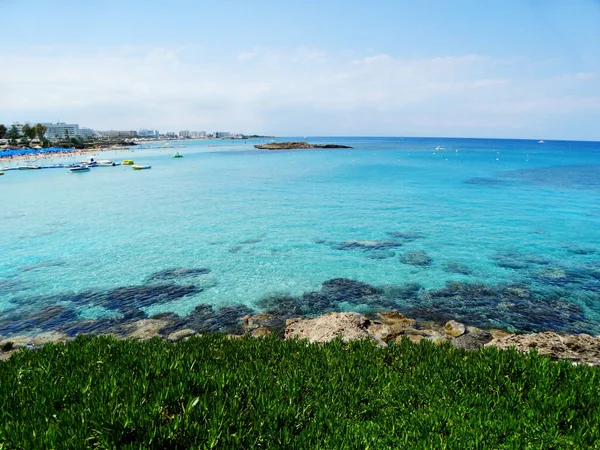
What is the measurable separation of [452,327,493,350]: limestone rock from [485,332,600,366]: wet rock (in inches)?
24.8

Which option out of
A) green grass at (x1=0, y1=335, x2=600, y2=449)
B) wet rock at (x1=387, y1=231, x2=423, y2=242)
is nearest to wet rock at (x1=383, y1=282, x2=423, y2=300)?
wet rock at (x1=387, y1=231, x2=423, y2=242)

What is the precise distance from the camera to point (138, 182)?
208 feet

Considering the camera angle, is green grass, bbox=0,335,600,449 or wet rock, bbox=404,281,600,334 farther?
wet rock, bbox=404,281,600,334

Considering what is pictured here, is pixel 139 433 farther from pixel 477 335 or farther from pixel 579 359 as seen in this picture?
pixel 477 335

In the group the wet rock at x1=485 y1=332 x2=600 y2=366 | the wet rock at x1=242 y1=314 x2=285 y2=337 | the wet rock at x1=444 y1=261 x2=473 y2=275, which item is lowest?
the wet rock at x1=242 y1=314 x2=285 y2=337

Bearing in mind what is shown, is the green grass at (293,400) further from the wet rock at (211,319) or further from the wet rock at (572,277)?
the wet rock at (572,277)

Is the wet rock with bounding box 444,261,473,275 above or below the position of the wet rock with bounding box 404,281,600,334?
above

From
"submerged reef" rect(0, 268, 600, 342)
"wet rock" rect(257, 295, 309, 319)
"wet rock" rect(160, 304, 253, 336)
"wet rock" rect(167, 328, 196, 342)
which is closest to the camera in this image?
"wet rock" rect(167, 328, 196, 342)

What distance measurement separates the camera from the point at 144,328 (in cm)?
1547

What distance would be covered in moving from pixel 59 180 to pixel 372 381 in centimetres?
7748

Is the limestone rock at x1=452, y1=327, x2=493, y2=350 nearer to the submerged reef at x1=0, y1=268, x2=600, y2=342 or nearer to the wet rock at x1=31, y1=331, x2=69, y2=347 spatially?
the submerged reef at x1=0, y1=268, x2=600, y2=342

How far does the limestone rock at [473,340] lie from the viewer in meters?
12.3

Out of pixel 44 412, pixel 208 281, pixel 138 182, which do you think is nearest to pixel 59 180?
pixel 138 182

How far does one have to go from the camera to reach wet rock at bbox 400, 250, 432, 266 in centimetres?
2286
